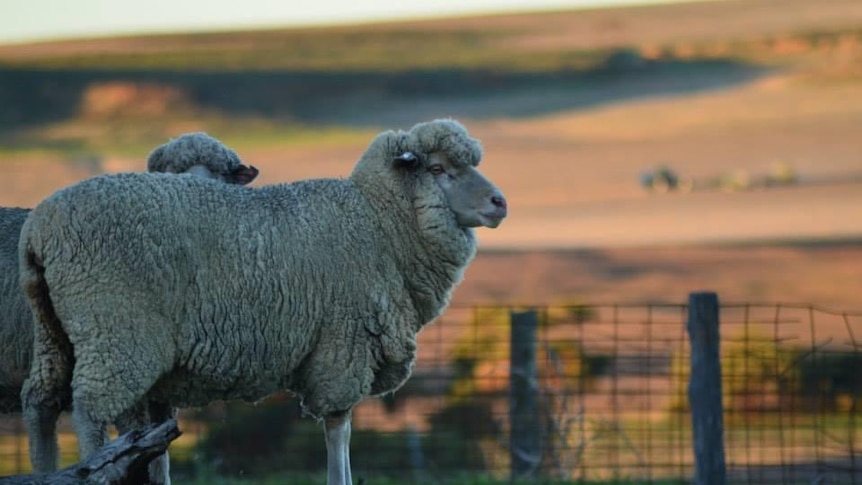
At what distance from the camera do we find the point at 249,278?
6.53m

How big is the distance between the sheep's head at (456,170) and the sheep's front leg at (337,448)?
1068 millimetres

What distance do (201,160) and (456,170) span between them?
1382 mm

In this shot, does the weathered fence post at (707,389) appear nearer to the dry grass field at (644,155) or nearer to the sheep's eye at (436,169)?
the sheep's eye at (436,169)

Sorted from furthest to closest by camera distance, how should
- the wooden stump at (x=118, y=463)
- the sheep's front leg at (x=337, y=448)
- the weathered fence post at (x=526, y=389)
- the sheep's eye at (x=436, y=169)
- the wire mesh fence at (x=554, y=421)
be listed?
1. the weathered fence post at (x=526, y=389)
2. the wire mesh fence at (x=554, y=421)
3. the sheep's eye at (x=436, y=169)
4. the sheep's front leg at (x=337, y=448)
5. the wooden stump at (x=118, y=463)

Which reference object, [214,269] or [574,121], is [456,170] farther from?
[574,121]

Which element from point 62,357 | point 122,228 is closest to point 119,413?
point 62,357

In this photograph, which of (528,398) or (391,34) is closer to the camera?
(528,398)

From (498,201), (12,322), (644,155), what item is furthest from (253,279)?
(644,155)

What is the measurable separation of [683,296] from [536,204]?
8390mm

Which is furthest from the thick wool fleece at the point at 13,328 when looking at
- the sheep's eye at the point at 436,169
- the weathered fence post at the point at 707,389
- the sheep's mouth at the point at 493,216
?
the weathered fence post at the point at 707,389

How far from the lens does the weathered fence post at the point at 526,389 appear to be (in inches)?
420

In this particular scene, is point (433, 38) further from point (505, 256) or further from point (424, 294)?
point (424, 294)

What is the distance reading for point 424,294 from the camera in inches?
276

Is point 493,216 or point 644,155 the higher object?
point 644,155
